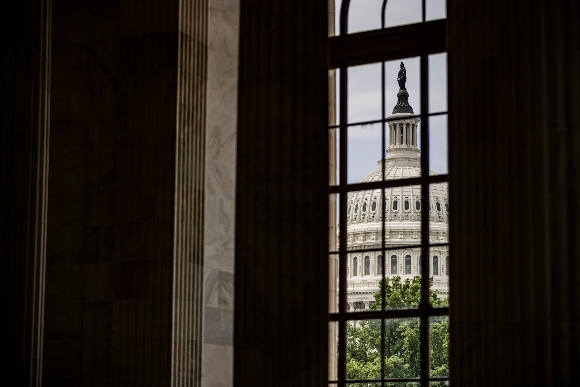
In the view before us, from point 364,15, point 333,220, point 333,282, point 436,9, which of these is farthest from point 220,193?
point 436,9

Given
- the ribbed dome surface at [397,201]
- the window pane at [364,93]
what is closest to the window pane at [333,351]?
the ribbed dome surface at [397,201]

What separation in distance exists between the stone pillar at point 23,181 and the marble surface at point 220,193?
231 centimetres

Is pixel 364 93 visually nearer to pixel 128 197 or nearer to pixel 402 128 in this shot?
pixel 402 128

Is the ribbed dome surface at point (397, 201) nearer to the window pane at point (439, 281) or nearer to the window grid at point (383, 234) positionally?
the window grid at point (383, 234)

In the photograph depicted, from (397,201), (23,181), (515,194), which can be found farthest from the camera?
(23,181)

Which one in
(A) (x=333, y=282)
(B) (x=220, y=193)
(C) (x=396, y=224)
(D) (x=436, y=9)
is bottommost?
(A) (x=333, y=282)

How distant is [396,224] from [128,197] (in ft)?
12.1

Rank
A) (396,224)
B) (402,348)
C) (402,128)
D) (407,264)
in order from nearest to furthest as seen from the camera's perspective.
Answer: (402,348) → (407,264) → (396,224) → (402,128)

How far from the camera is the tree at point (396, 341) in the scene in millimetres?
15961

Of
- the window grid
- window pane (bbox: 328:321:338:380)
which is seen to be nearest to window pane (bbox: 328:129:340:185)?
the window grid

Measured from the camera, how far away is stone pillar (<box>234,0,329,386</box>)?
15.7m

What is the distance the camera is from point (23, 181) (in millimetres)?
17219

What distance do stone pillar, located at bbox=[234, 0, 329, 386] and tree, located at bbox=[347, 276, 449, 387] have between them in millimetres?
970

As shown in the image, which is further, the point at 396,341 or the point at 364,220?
the point at 364,220
